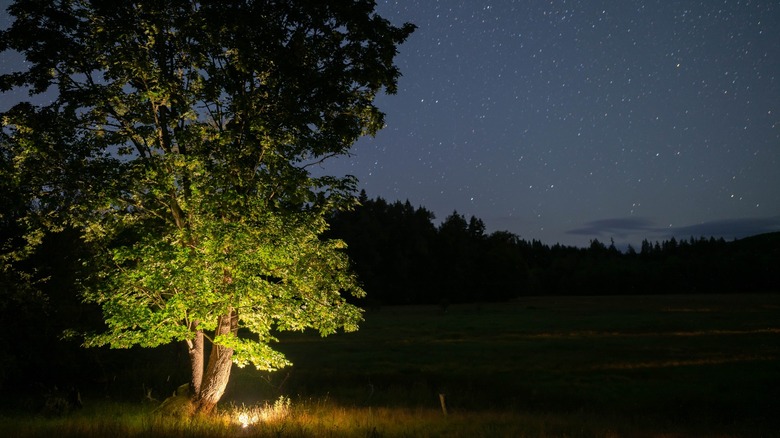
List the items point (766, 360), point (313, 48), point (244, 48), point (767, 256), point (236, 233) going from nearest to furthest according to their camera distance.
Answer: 1. point (236, 233)
2. point (244, 48)
3. point (313, 48)
4. point (766, 360)
5. point (767, 256)

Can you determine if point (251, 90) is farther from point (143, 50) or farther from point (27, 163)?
point (27, 163)

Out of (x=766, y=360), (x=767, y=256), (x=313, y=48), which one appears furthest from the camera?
(x=767, y=256)

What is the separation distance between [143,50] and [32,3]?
290 centimetres

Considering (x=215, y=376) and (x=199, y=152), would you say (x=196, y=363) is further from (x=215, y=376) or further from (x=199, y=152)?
(x=199, y=152)

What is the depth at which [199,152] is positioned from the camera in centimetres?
1493

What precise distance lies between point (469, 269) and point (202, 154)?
442ft

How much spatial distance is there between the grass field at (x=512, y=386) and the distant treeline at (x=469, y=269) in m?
76.7

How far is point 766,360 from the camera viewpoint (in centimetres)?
3503

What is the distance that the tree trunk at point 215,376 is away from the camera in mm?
15749

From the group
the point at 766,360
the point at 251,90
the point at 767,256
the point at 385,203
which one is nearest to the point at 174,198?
the point at 251,90

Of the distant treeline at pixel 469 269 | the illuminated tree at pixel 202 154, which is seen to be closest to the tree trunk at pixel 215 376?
the illuminated tree at pixel 202 154

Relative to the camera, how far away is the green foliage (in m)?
13.9

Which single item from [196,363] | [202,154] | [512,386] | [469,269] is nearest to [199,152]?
[202,154]

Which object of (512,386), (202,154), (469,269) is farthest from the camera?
(469,269)
